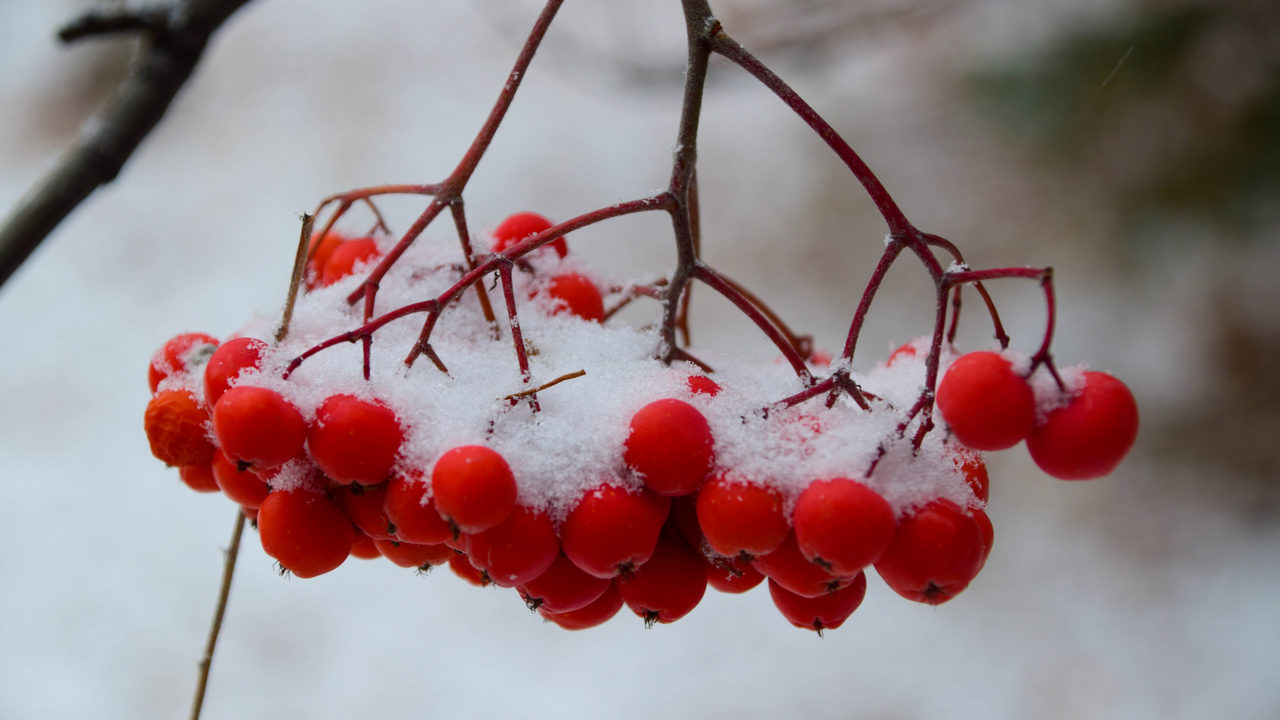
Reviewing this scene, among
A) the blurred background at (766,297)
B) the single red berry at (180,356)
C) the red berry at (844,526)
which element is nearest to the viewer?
the red berry at (844,526)

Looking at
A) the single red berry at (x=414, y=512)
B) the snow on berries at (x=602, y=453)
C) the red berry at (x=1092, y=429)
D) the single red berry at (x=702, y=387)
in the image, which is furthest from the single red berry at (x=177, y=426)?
the red berry at (x=1092, y=429)

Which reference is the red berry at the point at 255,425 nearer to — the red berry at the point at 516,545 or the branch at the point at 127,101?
the red berry at the point at 516,545

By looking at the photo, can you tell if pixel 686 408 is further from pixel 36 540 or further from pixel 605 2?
pixel 605 2

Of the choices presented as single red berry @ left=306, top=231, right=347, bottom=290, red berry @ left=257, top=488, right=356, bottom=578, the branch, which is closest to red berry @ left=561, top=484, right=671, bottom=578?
red berry @ left=257, top=488, right=356, bottom=578

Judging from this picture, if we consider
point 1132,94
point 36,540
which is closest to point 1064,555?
point 1132,94

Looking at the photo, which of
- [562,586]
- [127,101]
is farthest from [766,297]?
[562,586]
